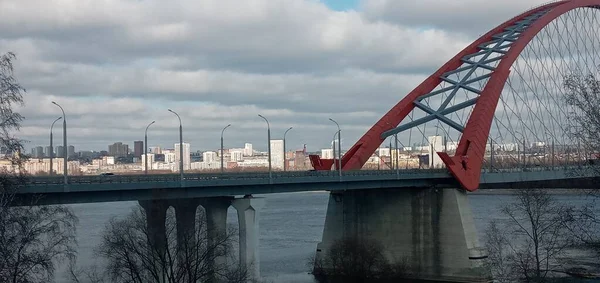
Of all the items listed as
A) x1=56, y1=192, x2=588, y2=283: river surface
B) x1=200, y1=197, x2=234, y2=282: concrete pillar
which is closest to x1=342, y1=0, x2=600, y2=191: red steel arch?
x1=56, y1=192, x2=588, y2=283: river surface

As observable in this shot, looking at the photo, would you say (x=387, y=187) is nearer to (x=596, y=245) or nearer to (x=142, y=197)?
(x=142, y=197)

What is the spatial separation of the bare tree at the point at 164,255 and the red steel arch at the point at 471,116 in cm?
1635

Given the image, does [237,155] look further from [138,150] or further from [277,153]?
[138,150]

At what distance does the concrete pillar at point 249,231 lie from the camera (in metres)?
41.9

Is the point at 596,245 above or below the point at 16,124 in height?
below

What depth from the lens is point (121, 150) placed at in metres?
71.8

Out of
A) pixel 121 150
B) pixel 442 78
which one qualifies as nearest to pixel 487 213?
pixel 442 78

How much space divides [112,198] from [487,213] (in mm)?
60677

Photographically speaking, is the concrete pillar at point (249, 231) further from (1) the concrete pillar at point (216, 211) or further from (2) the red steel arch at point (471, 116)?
(2) the red steel arch at point (471, 116)

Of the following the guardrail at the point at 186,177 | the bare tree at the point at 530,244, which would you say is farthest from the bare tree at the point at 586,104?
the guardrail at the point at 186,177

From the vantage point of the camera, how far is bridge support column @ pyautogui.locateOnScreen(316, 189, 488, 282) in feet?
159

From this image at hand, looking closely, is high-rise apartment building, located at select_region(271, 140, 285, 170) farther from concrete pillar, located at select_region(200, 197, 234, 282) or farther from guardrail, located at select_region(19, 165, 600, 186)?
concrete pillar, located at select_region(200, 197, 234, 282)

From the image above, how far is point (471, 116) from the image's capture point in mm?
54250

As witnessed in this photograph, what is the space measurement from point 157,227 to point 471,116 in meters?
24.7
